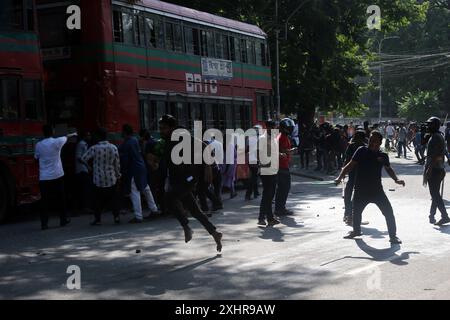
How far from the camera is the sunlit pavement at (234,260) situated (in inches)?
279

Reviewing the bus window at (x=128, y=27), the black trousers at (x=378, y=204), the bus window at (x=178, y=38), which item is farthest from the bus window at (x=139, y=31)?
the black trousers at (x=378, y=204)

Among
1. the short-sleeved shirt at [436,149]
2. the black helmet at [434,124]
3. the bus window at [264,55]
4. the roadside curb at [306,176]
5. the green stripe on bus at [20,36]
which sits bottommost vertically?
the roadside curb at [306,176]

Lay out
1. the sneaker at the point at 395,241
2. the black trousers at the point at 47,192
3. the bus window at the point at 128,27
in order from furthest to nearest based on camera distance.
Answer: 1. the bus window at the point at 128,27
2. the black trousers at the point at 47,192
3. the sneaker at the point at 395,241

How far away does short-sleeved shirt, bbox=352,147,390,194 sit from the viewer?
10.2 meters

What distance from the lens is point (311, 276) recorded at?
25.3 feet

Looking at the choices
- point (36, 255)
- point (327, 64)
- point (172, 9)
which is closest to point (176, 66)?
point (172, 9)

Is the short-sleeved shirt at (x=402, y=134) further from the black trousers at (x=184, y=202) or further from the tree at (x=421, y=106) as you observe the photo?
the tree at (x=421, y=106)

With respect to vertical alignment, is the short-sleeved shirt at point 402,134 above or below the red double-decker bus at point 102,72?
below

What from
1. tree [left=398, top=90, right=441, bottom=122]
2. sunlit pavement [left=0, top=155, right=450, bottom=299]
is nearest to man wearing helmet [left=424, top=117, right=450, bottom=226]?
sunlit pavement [left=0, top=155, right=450, bottom=299]

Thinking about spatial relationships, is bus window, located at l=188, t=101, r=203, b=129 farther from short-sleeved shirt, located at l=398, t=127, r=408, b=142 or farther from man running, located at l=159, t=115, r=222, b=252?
short-sleeved shirt, located at l=398, t=127, r=408, b=142

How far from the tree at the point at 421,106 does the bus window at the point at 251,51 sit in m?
48.1

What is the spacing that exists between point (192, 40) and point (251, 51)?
3.97 meters

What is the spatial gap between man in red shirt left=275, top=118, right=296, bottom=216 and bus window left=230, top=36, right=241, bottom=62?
25.6ft
